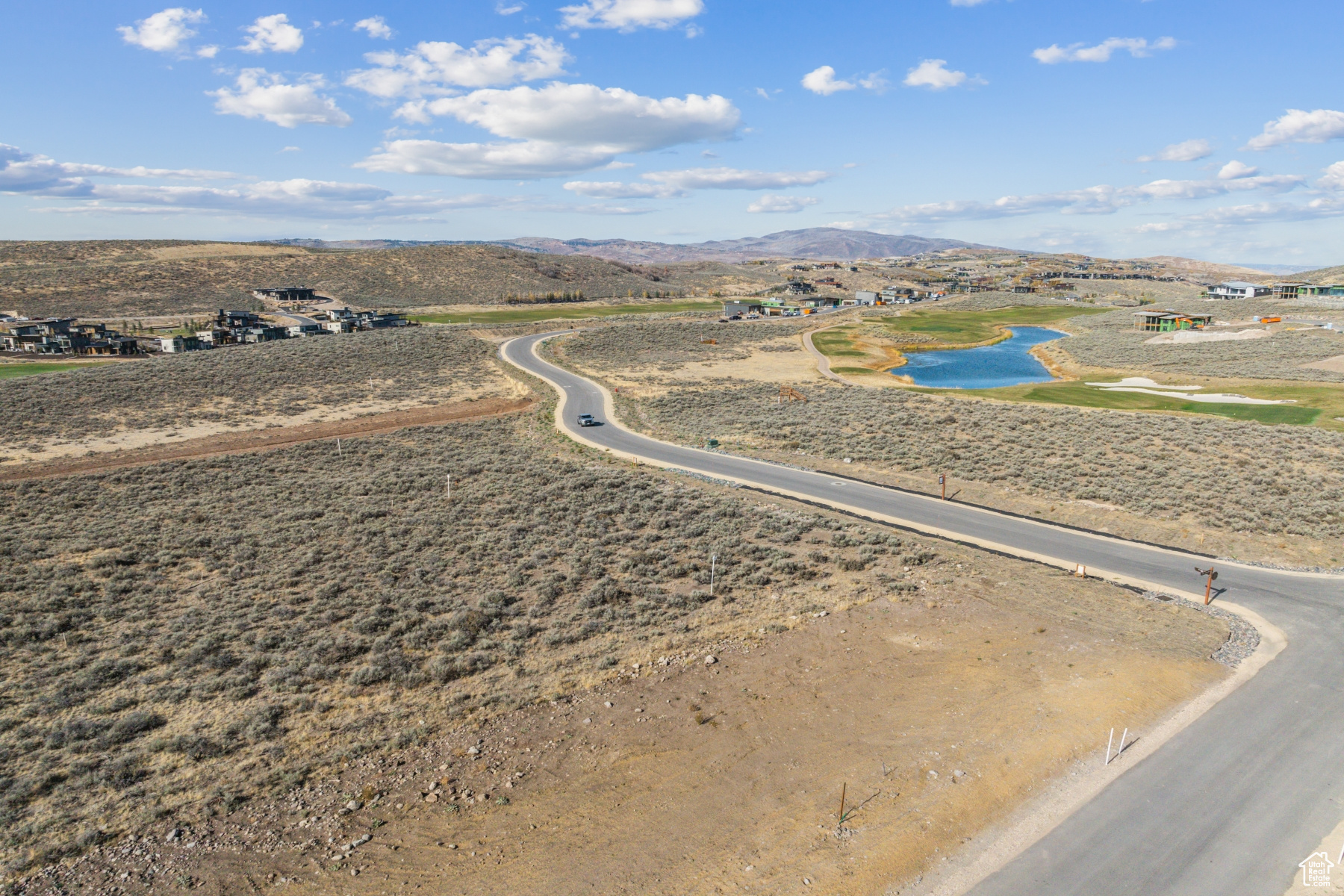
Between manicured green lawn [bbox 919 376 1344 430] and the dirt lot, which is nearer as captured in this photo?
the dirt lot

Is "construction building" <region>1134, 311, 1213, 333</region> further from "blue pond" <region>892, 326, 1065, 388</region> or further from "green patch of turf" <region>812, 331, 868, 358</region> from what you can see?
"green patch of turf" <region>812, 331, 868, 358</region>

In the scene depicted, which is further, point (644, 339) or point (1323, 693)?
point (644, 339)

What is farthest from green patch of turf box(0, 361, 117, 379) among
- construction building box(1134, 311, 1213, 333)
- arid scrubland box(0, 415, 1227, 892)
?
construction building box(1134, 311, 1213, 333)

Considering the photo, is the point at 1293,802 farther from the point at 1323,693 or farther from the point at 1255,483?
the point at 1255,483

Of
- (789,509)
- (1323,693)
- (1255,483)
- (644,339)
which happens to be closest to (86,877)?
(789,509)

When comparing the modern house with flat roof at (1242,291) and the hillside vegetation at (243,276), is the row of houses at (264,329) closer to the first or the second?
the hillside vegetation at (243,276)
